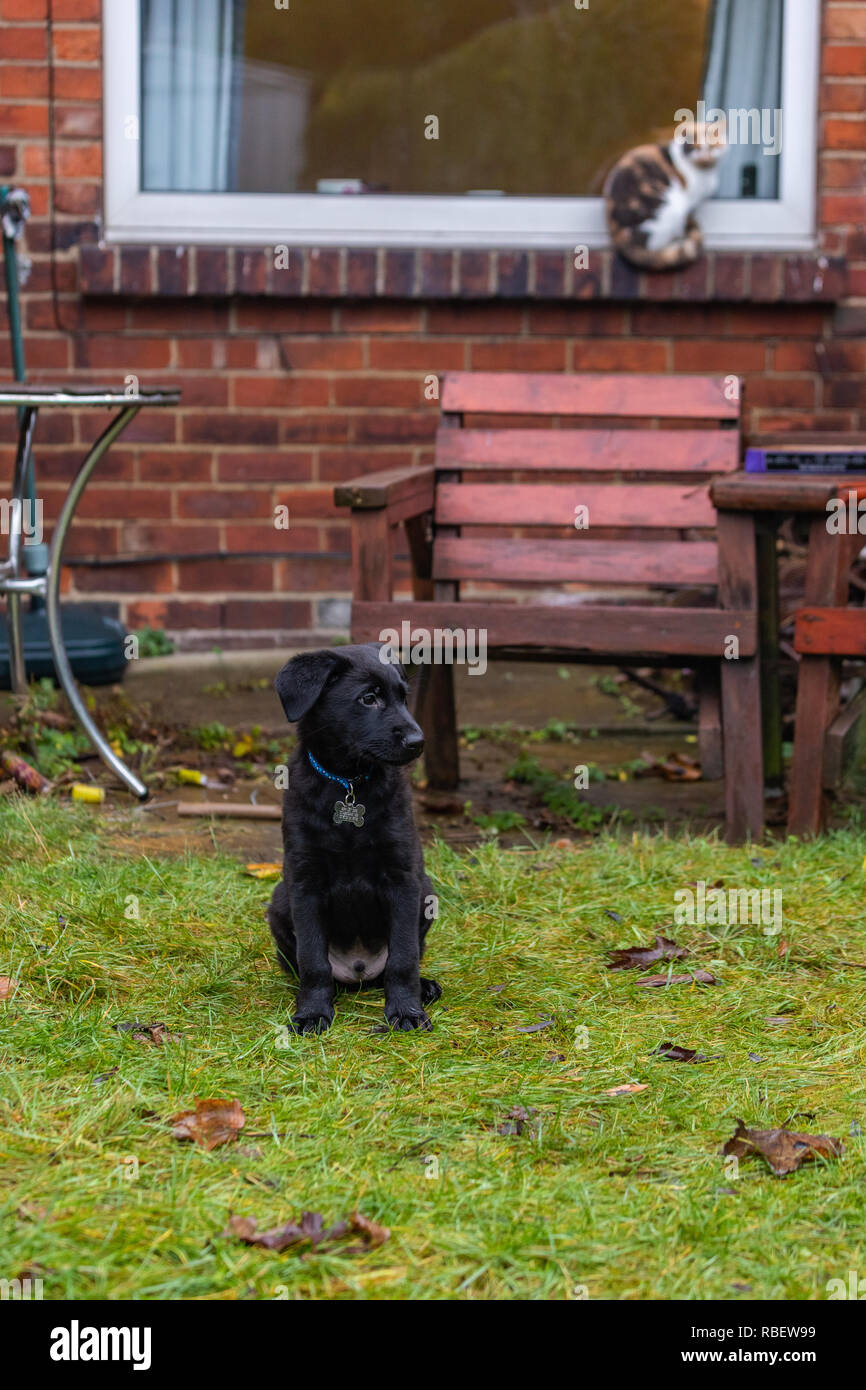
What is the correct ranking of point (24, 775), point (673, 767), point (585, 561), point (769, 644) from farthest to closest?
1. point (673, 767)
2. point (585, 561)
3. point (769, 644)
4. point (24, 775)

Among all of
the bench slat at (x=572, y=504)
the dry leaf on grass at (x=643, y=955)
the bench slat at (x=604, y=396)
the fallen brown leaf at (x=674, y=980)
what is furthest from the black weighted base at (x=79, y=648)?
the fallen brown leaf at (x=674, y=980)

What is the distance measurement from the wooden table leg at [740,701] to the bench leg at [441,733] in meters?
0.85

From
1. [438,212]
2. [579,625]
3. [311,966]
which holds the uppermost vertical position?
[438,212]

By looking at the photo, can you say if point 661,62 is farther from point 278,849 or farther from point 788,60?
point 278,849

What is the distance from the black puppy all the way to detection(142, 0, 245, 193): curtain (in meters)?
3.90

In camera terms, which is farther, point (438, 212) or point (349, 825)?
point (438, 212)

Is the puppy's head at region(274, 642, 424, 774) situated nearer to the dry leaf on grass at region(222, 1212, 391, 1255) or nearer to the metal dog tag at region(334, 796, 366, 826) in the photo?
the metal dog tag at region(334, 796, 366, 826)

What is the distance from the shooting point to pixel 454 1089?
2.62 m

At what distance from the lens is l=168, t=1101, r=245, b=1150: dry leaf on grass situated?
240 centimetres

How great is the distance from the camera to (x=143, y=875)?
375 centimetres

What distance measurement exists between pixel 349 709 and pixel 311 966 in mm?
485

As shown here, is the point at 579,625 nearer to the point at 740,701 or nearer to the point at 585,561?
the point at 740,701

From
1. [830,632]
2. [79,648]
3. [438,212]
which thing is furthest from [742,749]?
[438,212]

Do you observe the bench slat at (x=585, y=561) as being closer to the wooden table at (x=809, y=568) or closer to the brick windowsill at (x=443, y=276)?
the wooden table at (x=809, y=568)
